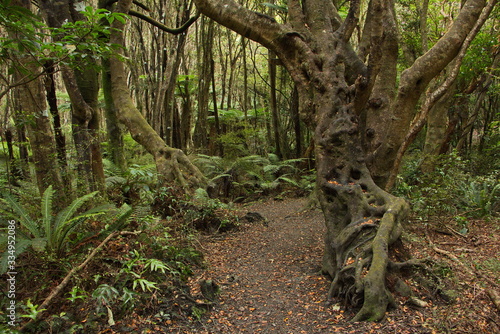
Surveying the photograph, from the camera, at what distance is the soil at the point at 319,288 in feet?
9.55

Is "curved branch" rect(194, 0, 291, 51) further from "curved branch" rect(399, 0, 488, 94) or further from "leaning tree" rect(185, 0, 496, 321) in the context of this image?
"curved branch" rect(399, 0, 488, 94)

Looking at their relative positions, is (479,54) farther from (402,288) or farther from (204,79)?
(204,79)

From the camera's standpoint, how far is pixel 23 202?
157 inches

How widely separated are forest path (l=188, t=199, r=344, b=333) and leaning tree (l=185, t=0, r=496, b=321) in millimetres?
528

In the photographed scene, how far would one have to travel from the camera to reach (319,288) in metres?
3.86

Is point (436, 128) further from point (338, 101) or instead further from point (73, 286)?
point (73, 286)

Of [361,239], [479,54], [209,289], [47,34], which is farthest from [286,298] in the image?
[479,54]

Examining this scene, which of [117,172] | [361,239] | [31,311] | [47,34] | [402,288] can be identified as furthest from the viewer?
[117,172]

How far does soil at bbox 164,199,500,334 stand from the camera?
2910 millimetres

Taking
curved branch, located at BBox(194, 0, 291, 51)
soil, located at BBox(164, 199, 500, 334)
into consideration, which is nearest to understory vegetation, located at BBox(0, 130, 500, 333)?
soil, located at BBox(164, 199, 500, 334)

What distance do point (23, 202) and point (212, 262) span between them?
8.80 feet

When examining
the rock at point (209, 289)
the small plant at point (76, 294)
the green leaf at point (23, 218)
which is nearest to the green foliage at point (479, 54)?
the rock at point (209, 289)

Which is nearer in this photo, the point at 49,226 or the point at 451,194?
the point at 49,226

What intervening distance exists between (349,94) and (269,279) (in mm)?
2977
